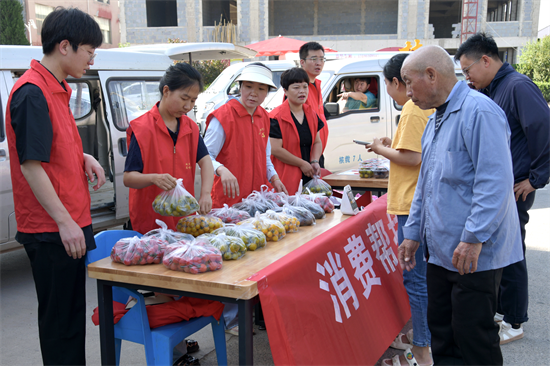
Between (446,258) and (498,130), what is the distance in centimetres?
61

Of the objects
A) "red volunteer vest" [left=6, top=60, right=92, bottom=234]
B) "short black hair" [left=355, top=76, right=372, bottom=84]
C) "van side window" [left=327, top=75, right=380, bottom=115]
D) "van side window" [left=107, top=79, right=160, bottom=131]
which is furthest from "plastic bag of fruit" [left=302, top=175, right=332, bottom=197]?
"short black hair" [left=355, top=76, right=372, bottom=84]

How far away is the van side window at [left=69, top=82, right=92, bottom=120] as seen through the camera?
512cm

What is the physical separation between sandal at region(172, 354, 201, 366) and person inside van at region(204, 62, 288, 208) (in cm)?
107

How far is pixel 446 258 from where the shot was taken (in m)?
2.06

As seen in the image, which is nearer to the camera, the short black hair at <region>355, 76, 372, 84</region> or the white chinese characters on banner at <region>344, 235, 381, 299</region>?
the white chinese characters on banner at <region>344, 235, 381, 299</region>

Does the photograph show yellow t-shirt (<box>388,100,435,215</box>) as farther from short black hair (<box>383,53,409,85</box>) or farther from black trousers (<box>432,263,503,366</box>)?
black trousers (<box>432,263,503,366</box>)

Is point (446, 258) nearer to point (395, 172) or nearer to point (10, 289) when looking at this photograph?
point (395, 172)

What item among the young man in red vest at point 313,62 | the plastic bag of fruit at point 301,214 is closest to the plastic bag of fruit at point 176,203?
the plastic bag of fruit at point 301,214

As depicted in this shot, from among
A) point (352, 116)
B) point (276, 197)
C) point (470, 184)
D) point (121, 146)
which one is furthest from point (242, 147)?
point (352, 116)

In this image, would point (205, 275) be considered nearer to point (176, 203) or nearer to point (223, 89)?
point (176, 203)

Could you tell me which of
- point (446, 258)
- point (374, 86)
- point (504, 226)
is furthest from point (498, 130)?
point (374, 86)

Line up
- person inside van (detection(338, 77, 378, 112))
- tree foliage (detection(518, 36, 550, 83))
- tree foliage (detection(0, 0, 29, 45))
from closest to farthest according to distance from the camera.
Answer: person inside van (detection(338, 77, 378, 112)) → tree foliage (detection(0, 0, 29, 45)) → tree foliage (detection(518, 36, 550, 83))

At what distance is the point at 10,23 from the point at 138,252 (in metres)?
18.8

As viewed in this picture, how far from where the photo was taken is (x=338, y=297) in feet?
7.82
